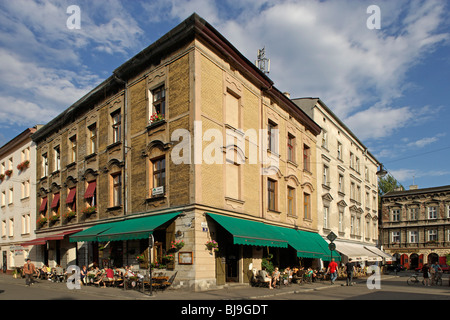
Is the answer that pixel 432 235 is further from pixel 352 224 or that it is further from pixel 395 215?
pixel 352 224

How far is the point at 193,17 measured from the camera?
56.1 ft

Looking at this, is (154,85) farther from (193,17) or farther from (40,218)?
(40,218)

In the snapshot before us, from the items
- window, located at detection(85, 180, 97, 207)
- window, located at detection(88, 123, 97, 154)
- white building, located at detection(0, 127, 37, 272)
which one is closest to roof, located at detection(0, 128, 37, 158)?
white building, located at detection(0, 127, 37, 272)

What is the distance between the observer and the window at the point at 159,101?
19.2 m

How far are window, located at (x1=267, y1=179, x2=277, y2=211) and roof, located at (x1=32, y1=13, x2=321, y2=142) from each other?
5.56 meters

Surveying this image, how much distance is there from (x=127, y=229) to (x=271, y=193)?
9568 mm

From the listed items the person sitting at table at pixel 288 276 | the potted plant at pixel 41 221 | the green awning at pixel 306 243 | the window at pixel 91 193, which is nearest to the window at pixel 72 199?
the window at pixel 91 193

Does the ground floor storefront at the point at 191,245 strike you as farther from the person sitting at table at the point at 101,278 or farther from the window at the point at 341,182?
the window at the point at 341,182

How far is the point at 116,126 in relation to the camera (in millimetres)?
22625

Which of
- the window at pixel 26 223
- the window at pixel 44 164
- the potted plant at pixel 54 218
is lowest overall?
the window at pixel 26 223

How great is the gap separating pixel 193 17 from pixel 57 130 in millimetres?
16887

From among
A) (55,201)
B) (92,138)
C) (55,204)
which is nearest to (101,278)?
(92,138)

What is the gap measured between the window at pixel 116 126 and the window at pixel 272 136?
9082mm

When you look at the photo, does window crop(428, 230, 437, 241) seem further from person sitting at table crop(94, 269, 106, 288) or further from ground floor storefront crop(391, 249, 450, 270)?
person sitting at table crop(94, 269, 106, 288)
